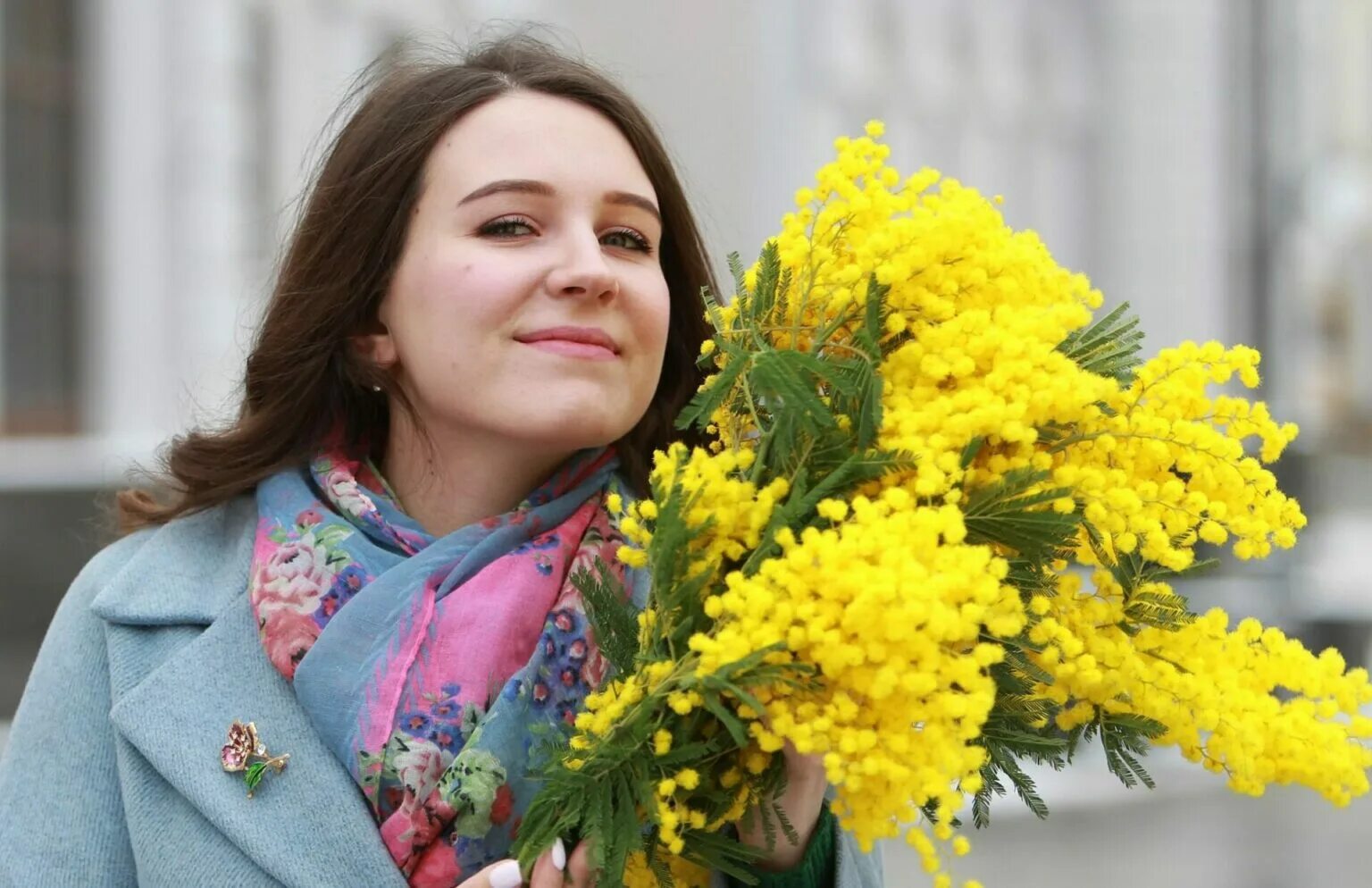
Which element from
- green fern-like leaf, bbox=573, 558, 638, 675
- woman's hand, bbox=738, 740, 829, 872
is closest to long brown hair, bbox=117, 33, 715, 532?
green fern-like leaf, bbox=573, 558, 638, 675

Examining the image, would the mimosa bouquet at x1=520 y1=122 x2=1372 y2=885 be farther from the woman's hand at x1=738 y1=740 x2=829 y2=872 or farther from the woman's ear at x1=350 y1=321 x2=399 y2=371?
the woman's ear at x1=350 y1=321 x2=399 y2=371

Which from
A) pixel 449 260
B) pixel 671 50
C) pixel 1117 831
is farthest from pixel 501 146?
pixel 671 50

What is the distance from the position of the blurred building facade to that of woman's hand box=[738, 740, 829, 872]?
1097mm

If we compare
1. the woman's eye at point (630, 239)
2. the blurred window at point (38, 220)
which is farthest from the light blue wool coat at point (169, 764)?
the blurred window at point (38, 220)

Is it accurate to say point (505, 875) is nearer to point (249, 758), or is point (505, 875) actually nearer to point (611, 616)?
point (611, 616)

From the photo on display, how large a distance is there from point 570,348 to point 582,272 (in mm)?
87

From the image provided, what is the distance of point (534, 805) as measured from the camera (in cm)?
167

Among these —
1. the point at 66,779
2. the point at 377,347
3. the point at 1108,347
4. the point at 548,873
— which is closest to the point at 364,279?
the point at 377,347

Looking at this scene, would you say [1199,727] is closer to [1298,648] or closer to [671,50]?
[1298,648]

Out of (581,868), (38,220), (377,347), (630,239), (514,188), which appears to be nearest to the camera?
(581,868)

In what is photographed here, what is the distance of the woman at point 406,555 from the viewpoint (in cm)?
189

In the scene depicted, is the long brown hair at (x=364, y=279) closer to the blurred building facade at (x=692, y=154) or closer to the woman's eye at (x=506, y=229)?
the woman's eye at (x=506, y=229)

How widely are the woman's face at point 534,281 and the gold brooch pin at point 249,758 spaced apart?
1.49 ft

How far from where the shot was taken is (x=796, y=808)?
1.72 meters
